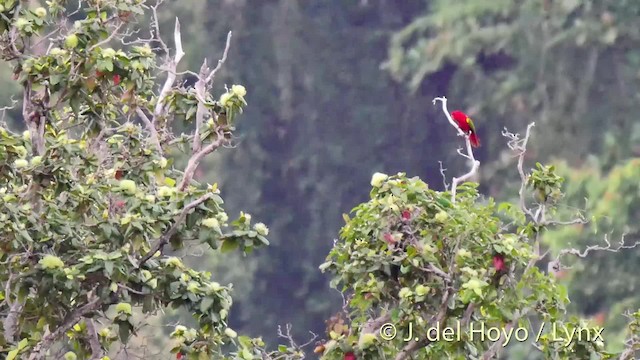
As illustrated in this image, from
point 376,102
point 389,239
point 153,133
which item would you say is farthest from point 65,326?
point 376,102

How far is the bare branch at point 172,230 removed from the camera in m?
3.85

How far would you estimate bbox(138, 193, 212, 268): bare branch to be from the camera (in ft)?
12.6

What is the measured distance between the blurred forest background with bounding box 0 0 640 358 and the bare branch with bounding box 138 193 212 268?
8.21 meters

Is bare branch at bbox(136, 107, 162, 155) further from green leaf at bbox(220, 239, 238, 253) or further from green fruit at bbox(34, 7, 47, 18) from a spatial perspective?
green leaf at bbox(220, 239, 238, 253)

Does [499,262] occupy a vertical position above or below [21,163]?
below

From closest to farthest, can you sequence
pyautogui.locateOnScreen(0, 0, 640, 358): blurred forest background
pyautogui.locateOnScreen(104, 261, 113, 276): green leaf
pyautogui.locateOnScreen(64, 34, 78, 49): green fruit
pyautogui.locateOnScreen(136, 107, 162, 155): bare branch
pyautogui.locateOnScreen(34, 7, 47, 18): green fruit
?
pyautogui.locateOnScreen(104, 261, 113, 276): green leaf
pyautogui.locateOnScreen(64, 34, 78, 49): green fruit
pyautogui.locateOnScreen(34, 7, 47, 18): green fruit
pyautogui.locateOnScreen(136, 107, 162, 155): bare branch
pyautogui.locateOnScreen(0, 0, 640, 358): blurred forest background

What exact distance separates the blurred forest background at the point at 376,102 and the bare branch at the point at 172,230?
8214 millimetres

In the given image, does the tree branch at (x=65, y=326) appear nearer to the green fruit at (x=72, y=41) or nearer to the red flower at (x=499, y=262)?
the green fruit at (x=72, y=41)

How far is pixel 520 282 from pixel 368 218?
1.57ft

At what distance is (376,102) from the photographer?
14594 millimetres

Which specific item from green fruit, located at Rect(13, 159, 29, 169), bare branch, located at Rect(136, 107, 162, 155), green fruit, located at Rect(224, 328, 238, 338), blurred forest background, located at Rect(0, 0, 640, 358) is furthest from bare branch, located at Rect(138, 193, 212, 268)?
blurred forest background, located at Rect(0, 0, 640, 358)

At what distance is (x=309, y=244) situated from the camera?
14.4 metres

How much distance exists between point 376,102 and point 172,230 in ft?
35.3

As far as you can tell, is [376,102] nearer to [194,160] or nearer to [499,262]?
[194,160]
